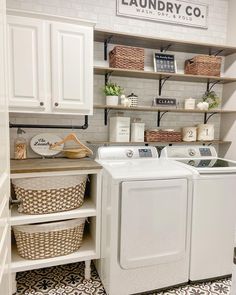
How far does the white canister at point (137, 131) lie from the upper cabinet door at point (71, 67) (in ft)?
1.87

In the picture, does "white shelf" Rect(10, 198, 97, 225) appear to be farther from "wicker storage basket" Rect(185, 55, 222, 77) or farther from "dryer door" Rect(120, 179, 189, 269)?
"wicker storage basket" Rect(185, 55, 222, 77)

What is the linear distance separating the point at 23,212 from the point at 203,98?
2280mm

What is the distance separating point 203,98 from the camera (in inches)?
114

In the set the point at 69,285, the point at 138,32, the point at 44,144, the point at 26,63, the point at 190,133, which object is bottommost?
the point at 69,285

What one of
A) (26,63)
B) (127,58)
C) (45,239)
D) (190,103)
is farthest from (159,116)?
(45,239)

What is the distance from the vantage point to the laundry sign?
261 cm

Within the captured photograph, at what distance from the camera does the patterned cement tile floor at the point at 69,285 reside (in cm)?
200

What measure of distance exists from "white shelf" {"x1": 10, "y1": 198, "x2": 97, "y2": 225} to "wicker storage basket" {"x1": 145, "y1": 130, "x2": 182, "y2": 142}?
0.97 metres

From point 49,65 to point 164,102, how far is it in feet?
4.13

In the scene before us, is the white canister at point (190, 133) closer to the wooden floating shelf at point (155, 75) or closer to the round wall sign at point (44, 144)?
the wooden floating shelf at point (155, 75)

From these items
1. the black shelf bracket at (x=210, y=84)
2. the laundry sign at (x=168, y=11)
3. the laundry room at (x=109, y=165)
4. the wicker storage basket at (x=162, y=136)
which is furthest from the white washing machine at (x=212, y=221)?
the laundry sign at (x=168, y=11)

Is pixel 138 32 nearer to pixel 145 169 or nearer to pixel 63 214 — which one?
pixel 145 169

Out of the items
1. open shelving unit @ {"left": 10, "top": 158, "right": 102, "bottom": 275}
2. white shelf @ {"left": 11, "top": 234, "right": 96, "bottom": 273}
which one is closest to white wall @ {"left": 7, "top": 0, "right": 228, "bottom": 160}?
open shelving unit @ {"left": 10, "top": 158, "right": 102, "bottom": 275}

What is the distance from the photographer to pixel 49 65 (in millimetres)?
2066
